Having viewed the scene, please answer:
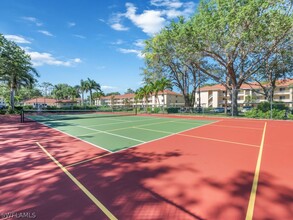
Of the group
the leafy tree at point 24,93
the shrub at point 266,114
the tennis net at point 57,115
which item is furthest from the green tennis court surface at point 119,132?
the leafy tree at point 24,93

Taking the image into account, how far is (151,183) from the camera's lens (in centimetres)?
430

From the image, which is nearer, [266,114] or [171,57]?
[266,114]

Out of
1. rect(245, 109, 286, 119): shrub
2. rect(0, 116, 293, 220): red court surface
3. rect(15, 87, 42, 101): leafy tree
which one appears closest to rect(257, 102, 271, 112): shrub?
rect(245, 109, 286, 119): shrub

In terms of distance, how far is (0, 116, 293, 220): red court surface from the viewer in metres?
3.21

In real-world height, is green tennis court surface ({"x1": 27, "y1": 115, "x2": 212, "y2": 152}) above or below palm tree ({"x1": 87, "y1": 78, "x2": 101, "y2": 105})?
below

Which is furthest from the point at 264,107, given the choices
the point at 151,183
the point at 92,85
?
the point at 92,85

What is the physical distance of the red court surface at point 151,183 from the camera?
3209mm

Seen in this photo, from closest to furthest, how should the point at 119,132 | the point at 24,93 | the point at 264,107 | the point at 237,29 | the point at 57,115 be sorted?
the point at 119,132, the point at 237,29, the point at 264,107, the point at 57,115, the point at 24,93

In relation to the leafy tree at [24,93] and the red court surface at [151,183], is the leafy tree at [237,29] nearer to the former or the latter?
the red court surface at [151,183]

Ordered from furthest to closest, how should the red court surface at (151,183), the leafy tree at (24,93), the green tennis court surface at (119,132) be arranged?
the leafy tree at (24,93) < the green tennis court surface at (119,132) < the red court surface at (151,183)

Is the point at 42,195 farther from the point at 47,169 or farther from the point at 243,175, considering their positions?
the point at 243,175

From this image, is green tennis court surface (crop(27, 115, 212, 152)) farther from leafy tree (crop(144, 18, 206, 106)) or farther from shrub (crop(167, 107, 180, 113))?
shrub (crop(167, 107, 180, 113))

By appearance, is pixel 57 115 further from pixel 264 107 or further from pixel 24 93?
pixel 24 93

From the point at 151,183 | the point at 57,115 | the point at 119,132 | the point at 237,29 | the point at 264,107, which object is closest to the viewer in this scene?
the point at 151,183
